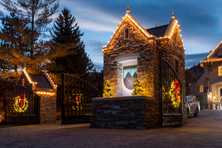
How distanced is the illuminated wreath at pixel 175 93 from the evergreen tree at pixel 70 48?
1542 centimetres

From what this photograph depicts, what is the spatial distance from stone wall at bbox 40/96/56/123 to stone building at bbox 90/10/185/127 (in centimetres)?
563

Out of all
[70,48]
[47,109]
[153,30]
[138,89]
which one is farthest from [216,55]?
[138,89]

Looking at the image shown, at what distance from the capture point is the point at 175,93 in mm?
19125

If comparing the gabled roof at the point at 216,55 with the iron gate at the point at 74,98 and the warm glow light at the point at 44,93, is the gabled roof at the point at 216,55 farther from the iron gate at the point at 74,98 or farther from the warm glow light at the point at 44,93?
the warm glow light at the point at 44,93

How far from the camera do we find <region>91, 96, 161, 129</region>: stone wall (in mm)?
16688

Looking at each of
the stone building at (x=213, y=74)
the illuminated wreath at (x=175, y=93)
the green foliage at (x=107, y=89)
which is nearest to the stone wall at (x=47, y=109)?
the green foliage at (x=107, y=89)

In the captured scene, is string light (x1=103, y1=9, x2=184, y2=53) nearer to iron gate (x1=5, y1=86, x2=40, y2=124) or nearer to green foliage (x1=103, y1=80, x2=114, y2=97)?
green foliage (x1=103, y1=80, x2=114, y2=97)

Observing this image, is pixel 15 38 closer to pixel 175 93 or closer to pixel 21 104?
pixel 21 104

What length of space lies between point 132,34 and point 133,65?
1.59 m

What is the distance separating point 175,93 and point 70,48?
1587 centimetres

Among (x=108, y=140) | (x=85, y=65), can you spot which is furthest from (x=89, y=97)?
(x=85, y=65)

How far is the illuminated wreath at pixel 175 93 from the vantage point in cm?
1891

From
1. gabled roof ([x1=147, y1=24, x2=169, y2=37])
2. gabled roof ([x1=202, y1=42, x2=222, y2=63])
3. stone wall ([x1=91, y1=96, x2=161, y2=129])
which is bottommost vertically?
stone wall ([x1=91, y1=96, x2=161, y2=129])

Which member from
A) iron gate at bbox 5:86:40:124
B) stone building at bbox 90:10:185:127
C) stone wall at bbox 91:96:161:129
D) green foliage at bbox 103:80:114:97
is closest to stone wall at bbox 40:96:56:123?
iron gate at bbox 5:86:40:124
